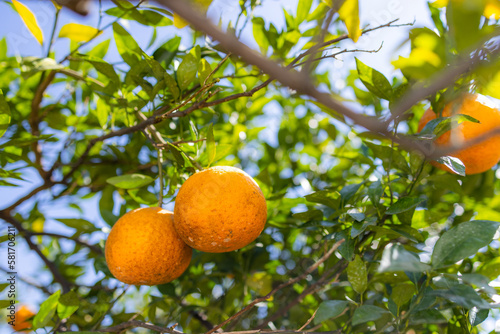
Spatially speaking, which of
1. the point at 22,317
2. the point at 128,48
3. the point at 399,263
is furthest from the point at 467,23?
the point at 22,317

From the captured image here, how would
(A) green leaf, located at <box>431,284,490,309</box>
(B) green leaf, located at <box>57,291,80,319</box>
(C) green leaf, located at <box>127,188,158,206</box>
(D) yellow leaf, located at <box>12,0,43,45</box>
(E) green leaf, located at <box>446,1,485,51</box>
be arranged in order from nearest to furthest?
→ (E) green leaf, located at <box>446,1,485,51</box> → (A) green leaf, located at <box>431,284,490,309</box> → (B) green leaf, located at <box>57,291,80,319</box> → (D) yellow leaf, located at <box>12,0,43,45</box> → (C) green leaf, located at <box>127,188,158,206</box>

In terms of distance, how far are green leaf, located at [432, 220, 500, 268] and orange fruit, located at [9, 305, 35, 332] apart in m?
1.48

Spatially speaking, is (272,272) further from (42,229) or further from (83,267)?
(42,229)

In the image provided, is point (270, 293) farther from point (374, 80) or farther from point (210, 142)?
point (374, 80)

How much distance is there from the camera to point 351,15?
0.71m

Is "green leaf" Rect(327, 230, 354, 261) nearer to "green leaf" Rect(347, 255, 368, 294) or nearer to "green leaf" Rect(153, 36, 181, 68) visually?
"green leaf" Rect(347, 255, 368, 294)

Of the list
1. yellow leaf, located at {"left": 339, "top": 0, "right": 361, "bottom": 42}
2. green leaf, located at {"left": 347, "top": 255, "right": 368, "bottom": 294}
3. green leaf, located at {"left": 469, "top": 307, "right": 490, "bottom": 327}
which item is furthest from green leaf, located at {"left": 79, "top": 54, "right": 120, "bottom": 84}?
green leaf, located at {"left": 469, "top": 307, "right": 490, "bottom": 327}

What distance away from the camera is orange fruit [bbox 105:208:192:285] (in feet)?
3.27

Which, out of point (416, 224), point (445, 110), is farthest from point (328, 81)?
point (416, 224)

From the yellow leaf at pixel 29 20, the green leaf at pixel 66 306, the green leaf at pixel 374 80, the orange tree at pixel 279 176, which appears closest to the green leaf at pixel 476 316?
the orange tree at pixel 279 176

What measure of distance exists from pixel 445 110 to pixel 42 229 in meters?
1.87

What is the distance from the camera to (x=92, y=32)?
1.32 m

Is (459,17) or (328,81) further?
(328,81)

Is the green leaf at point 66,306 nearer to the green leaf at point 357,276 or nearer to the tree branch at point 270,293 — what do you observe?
the tree branch at point 270,293
